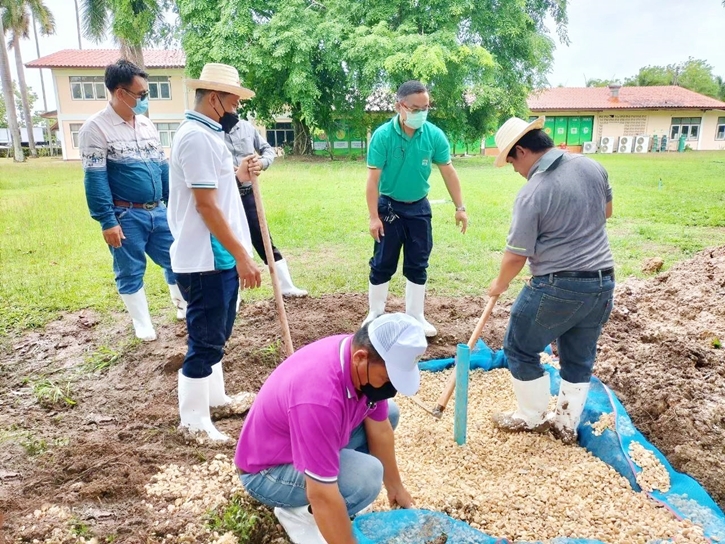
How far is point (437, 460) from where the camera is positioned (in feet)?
10.1

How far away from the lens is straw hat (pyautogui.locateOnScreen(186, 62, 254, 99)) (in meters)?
2.85

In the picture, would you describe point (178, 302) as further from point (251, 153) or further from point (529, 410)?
point (529, 410)

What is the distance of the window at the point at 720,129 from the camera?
33812 millimetres

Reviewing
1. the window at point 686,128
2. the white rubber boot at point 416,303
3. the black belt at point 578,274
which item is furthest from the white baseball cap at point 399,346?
the window at point 686,128

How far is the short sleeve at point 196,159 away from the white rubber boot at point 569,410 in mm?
2184

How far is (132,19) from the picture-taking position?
20219mm

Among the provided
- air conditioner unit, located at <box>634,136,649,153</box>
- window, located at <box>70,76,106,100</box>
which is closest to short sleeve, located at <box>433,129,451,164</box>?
window, located at <box>70,76,106,100</box>

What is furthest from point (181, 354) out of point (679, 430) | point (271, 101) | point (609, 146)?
point (609, 146)

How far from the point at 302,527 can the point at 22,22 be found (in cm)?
3737

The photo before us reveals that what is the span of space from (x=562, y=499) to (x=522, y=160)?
5.55ft

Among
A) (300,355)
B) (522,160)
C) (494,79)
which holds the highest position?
(494,79)

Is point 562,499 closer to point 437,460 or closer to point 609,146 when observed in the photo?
point 437,460

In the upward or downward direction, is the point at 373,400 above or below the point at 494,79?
below

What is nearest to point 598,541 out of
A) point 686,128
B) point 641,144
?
point 641,144
